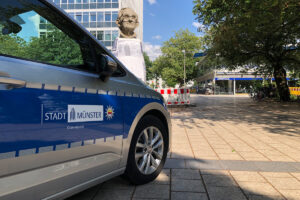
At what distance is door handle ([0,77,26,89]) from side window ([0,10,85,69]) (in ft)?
0.72

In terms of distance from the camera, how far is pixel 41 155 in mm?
1543

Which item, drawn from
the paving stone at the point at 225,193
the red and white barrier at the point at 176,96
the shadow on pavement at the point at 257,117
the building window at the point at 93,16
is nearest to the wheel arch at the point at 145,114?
the paving stone at the point at 225,193

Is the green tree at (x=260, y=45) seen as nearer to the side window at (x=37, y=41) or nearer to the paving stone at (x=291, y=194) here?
the paving stone at (x=291, y=194)

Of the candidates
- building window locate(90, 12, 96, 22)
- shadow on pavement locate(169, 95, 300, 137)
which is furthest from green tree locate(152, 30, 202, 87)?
shadow on pavement locate(169, 95, 300, 137)

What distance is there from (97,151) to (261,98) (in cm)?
1986

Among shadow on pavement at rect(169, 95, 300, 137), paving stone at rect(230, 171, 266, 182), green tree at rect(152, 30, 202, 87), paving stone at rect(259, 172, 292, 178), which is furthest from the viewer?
green tree at rect(152, 30, 202, 87)

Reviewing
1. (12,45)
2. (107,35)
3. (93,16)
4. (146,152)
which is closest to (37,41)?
(12,45)

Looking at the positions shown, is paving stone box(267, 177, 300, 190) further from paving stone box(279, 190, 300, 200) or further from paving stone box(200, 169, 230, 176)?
paving stone box(200, 169, 230, 176)

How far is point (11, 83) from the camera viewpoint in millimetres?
1379

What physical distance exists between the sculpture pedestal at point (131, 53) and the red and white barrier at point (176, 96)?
760 centimetres

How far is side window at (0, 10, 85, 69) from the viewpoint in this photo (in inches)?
62.4

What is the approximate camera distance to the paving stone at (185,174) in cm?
302

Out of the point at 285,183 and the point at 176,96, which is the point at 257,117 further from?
the point at 285,183

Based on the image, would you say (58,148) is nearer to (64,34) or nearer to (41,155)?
(41,155)
